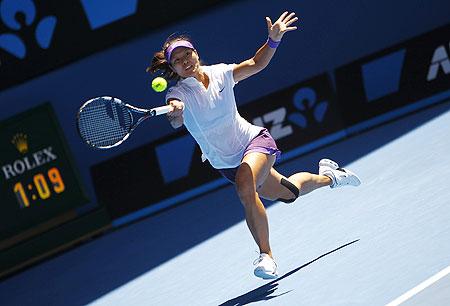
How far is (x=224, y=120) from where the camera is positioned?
680 centimetres

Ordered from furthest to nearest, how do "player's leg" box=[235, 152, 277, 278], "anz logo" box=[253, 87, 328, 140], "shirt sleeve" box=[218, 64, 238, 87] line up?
"anz logo" box=[253, 87, 328, 140], "shirt sleeve" box=[218, 64, 238, 87], "player's leg" box=[235, 152, 277, 278]

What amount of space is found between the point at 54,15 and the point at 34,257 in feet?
7.21

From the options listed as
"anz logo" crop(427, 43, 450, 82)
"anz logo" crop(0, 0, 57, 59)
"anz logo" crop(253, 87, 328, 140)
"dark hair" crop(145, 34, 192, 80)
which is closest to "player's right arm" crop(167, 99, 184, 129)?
"dark hair" crop(145, 34, 192, 80)

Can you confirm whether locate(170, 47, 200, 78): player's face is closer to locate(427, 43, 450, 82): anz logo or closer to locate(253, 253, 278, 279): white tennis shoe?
locate(253, 253, 278, 279): white tennis shoe

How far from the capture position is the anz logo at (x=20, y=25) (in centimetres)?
998

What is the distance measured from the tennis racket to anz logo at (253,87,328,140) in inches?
150

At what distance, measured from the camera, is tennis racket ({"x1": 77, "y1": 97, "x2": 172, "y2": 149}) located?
678 cm

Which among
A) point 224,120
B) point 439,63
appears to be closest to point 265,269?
point 224,120

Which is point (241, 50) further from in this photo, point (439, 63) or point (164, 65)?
point (164, 65)

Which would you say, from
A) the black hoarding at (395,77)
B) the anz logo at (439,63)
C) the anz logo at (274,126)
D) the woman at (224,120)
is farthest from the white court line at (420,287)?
the anz logo at (439,63)

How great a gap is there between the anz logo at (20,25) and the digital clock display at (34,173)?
0.57 m

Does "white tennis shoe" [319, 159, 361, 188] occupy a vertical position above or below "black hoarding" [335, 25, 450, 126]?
above

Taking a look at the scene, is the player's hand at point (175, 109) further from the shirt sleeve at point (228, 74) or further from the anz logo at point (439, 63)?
the anz logo at point (439, 63)

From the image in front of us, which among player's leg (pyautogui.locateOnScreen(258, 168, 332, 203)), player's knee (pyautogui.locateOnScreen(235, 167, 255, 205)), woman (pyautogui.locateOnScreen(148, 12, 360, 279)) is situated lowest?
player's leg (pyautogui.locateOnScreen(258, 168, 332, 203))
